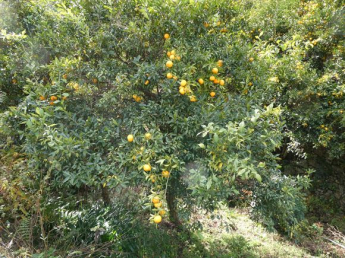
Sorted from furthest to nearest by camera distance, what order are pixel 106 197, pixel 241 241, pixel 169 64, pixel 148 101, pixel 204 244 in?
1. pixel 241 241
2. pixel 204 244
3. pixel 106 197
4. pixel 148 101
5. pixel 169 64

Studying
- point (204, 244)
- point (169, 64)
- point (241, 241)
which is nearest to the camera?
point (169, 64)

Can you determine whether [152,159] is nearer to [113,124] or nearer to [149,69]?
[113,124]

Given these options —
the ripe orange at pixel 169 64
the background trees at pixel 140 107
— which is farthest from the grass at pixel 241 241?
the ripe orange at pixel 169 64

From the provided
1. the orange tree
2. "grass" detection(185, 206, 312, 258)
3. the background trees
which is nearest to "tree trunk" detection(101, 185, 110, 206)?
the background trees

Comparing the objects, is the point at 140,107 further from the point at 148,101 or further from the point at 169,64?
the point at 169,64

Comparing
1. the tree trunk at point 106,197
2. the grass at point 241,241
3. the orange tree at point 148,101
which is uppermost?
the orange tree at point 148,101

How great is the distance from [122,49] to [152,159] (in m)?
1.10

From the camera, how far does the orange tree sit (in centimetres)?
194

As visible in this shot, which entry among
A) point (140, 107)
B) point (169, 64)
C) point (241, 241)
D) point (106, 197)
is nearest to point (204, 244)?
point (241, 241)

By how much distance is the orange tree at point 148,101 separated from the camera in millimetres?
1944

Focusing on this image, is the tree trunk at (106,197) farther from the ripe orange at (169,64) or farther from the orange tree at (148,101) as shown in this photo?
the ripe orange at (169,64)

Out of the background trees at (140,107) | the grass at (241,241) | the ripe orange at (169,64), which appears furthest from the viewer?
the grass at (241,241)

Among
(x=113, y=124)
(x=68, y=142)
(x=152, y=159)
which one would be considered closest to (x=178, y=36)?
(x=113, y=124)

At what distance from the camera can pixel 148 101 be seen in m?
2.25
